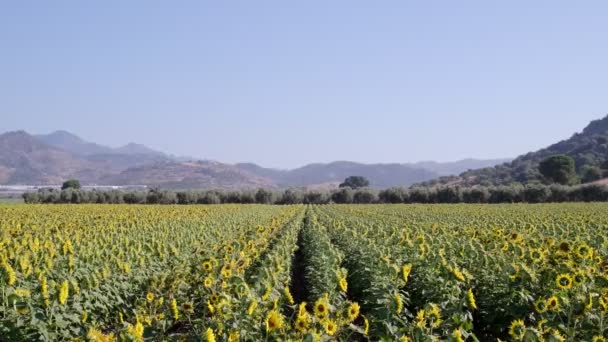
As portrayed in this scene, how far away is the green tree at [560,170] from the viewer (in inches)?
3937

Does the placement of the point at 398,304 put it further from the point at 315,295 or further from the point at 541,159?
the point at 541,159

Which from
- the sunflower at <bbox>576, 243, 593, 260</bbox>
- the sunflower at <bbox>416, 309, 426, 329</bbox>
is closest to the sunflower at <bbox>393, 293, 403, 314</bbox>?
the sunflower at <bbox>416, 309, 426, 329</bbox>

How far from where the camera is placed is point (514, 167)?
137m

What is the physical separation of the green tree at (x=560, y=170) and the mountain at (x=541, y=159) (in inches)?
145

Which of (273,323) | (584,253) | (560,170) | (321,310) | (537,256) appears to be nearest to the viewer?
(273,323)

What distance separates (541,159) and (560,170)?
43.9 meters

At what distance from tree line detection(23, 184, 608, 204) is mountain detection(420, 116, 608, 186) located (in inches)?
1625

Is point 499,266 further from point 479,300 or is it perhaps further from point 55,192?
point 55,192

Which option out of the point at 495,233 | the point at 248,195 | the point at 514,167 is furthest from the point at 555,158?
the point at 495,233

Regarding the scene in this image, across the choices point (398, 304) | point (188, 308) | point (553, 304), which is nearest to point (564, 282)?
point (553, 304)

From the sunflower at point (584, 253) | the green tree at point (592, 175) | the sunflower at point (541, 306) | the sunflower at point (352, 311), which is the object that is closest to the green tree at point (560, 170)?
the green tree at point (592, 175)

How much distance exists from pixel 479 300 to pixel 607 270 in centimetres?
166

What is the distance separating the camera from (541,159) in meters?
142

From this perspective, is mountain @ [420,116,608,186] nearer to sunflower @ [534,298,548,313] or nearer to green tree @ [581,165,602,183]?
green tree @ [581,165,602,183]
